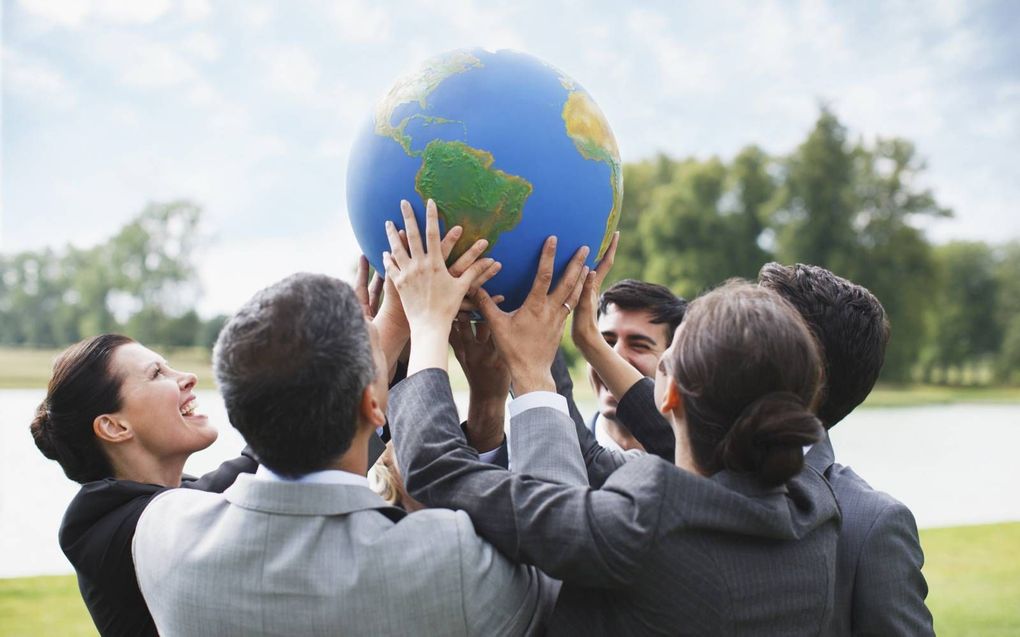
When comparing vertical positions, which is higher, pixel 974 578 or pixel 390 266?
pixel 390 266

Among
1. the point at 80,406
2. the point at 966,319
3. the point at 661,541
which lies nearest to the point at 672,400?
the point at 661,541

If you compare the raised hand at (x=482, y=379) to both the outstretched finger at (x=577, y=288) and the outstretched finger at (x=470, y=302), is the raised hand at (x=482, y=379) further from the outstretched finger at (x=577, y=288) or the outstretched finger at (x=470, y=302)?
the outstretched finger at (x=577, y=288)

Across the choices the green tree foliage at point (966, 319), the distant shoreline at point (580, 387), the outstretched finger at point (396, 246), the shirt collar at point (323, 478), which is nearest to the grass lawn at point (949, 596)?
the shirt collar at point (323, 478)

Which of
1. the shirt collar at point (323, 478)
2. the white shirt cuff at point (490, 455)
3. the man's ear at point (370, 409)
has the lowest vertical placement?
the white shirt cuff at point (490, 455)

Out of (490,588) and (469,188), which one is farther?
(469,188)

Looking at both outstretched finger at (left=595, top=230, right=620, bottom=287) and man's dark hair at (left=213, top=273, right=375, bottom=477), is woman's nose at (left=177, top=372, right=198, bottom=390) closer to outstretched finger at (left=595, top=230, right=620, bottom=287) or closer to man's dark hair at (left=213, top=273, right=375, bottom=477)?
man's dark hair at (left=213, top=273, right=375, bottom=477)

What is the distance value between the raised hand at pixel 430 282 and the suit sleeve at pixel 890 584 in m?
1.34

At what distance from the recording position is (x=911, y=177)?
46.1 meters

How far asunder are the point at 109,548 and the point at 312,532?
0.84 metres

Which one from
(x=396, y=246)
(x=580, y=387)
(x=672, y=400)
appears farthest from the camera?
(x=580, y=387)

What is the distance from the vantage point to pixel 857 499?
7.96ft

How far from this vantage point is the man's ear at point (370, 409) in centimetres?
210

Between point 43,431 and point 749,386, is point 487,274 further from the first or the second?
point 43,431

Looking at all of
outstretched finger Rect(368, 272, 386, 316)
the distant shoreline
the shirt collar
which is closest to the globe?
outstretched finger Rect(368, 272, 386, 316)
